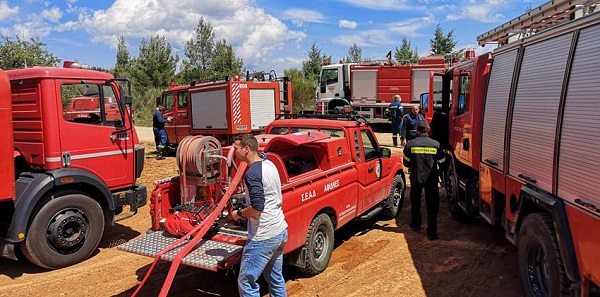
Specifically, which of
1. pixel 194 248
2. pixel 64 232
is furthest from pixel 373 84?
pixel 194 248

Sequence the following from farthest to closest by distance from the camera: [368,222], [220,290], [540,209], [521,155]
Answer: [368,222] → [220,290] → [521,155] → [540,209]

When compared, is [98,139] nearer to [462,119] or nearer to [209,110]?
[462,119]

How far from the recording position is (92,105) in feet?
22.3

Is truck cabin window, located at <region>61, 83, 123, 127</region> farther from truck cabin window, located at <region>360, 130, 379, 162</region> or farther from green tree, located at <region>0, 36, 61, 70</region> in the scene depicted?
green tree, located at <region>0, 36, 61, 70</region>

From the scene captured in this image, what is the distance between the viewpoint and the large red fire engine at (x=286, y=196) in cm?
461

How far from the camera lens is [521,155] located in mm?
4605

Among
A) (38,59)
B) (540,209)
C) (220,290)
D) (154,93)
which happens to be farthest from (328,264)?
(154,93)

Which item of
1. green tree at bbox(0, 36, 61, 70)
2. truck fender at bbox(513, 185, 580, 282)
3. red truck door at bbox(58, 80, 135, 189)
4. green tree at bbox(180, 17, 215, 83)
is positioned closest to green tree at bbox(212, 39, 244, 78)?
green tree at bbox(180, 17, 215, 83)

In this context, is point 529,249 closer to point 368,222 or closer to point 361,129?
point 361,129

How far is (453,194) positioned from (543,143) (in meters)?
3.69

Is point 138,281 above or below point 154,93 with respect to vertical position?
below

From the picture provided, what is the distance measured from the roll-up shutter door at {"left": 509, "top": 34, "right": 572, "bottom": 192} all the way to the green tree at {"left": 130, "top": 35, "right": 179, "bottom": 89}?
43.1 metres

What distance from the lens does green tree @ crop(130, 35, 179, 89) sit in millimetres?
44438

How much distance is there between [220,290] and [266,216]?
172cm
